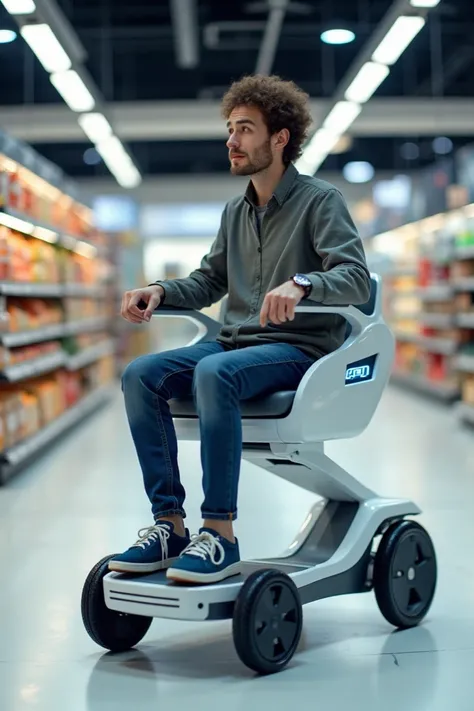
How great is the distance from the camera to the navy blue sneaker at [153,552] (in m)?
2.55

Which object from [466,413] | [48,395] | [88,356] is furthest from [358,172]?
[48,395]

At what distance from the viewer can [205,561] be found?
244 cm

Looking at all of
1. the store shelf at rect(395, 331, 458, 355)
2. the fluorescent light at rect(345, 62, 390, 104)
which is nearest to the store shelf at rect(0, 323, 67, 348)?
the fluorescent light at rect(345, 62, 390, 104)

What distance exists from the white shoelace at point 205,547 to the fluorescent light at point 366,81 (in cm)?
583

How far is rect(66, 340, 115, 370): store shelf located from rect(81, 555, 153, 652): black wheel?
5.71 meters

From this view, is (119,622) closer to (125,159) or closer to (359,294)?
(359,294)

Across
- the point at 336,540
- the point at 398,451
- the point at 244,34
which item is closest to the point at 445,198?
the point at 398,451

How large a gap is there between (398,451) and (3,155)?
123 inches

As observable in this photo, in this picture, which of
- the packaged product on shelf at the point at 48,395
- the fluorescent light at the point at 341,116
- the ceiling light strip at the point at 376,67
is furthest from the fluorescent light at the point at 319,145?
the packaged product on shelf at the point at 48,395

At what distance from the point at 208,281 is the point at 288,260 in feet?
1.15

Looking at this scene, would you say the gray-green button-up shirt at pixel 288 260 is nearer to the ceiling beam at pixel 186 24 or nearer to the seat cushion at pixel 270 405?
the seat cushion at pixel 270 405

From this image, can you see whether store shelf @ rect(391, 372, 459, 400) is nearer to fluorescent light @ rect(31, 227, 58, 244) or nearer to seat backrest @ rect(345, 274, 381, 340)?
fluorescent light @ rect(31, 227, 58, 244)

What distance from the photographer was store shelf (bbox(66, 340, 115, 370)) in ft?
27.8

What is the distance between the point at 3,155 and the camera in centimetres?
580
